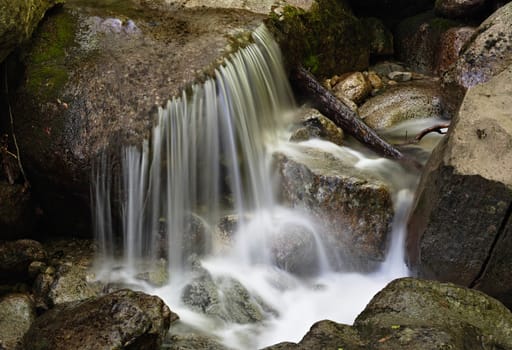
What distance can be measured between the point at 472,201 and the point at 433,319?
128 centimetres

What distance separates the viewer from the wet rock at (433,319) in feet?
8.91

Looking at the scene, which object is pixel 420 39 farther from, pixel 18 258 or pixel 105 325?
pixel 105 325

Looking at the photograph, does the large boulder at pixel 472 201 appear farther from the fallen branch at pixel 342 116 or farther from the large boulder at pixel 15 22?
the large boulder at pixel 15 22

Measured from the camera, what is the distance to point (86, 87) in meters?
5.27

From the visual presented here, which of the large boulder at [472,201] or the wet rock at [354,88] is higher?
the wet rock at [354,88]

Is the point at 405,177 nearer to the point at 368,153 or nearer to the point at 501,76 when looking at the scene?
the point at 368,153

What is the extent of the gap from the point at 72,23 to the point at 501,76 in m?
4.81

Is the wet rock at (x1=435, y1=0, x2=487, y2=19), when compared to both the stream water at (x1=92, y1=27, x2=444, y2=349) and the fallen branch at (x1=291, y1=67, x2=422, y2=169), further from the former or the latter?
the stream water at (x1=92, y1=27, x2=444, y2=349)

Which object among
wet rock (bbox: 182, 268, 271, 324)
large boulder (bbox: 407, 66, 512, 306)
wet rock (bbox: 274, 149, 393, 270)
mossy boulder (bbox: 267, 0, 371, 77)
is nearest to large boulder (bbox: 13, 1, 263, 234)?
mossy boulder (bbox: 267, 0, 371, 77)

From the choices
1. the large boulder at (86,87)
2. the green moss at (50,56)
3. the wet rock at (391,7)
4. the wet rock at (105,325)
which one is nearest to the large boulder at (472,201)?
the wet rock at (105,325)

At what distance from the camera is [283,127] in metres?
6.60

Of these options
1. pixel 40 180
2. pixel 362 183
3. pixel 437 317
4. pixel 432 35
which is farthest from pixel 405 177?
pixel 432 35

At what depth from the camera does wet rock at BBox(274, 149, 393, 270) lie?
5.12 meters

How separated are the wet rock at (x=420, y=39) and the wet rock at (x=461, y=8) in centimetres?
14
